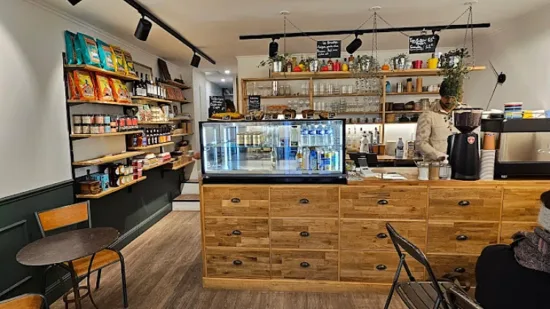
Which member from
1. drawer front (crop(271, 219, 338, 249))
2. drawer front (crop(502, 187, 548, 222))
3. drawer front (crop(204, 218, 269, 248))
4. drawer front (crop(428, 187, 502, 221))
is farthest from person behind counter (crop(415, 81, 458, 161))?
drawer front (crop(204, 218, 269, 248))

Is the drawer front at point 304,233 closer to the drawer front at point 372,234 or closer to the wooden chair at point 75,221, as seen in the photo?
the drawer front at point 372,234

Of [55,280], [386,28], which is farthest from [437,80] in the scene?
[55,280]

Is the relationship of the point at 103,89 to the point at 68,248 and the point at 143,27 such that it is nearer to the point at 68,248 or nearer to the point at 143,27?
the point at 143,27

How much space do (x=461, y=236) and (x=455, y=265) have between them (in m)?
0.26

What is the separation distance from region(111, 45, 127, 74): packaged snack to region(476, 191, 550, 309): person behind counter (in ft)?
12.8

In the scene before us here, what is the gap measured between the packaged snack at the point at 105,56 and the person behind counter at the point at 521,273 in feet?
12.5

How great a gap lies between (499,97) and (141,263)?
5097 millimetres

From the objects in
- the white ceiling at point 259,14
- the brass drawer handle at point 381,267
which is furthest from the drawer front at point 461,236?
the white ceiling at point 259,14

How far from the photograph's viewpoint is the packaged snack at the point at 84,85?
128 inches

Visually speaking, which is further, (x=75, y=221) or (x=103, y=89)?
(x=103, y=89)

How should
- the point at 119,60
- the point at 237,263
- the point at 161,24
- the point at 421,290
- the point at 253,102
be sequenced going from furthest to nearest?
the point at 253,102
the point at 119,60
the point at 161,24
the point at 237,263
the point at 421,290

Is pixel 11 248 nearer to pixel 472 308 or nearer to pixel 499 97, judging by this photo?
pixel 472 308

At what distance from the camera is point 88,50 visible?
→ 332 cm

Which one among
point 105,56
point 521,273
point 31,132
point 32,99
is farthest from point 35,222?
point 521,273
